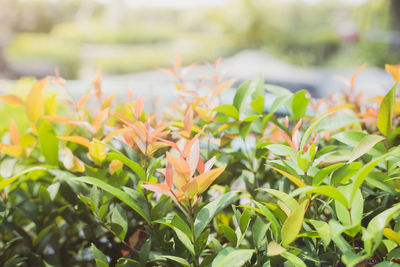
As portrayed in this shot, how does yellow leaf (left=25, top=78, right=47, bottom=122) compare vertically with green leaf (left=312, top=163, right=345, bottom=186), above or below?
above

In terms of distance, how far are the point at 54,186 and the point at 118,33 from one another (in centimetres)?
1547

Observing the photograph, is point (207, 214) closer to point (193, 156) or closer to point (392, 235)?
point (193, 156)

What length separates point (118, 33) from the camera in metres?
15.2

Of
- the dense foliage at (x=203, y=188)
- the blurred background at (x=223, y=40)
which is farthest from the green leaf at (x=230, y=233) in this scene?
the blurred background at (x=223, y=40)

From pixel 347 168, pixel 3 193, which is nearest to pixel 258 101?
pixel 347 168

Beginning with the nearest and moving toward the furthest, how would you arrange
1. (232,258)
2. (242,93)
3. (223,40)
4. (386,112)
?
(232,258) → (386,112) → (242,93) → (223,40)

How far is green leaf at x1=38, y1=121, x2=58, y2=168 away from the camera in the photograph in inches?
26.9

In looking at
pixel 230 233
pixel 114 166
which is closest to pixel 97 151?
pixel 114 166

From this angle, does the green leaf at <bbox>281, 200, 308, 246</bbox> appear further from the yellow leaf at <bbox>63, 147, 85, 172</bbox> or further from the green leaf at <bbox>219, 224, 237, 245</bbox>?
the yellow leaf at <bbox>63, 147, 85, 172</bbox>

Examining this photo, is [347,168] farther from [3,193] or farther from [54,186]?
[3,193]

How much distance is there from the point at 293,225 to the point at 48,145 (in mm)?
470

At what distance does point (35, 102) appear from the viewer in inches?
27.7

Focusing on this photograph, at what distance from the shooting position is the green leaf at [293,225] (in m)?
0.44

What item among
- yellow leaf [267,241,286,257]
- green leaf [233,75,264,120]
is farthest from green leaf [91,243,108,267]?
green leaf [233,75,264,120]
